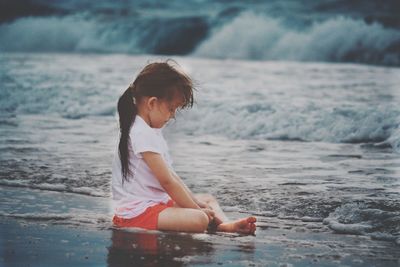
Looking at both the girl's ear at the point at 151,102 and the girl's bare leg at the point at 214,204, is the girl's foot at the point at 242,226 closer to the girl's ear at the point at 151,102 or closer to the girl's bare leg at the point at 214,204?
the girl's bare leg at the point at 214,204

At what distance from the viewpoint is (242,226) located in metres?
3.67

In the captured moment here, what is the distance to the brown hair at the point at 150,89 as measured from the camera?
3.74 meters

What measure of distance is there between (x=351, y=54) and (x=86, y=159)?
1444 cm

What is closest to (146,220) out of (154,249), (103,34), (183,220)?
(183,220)

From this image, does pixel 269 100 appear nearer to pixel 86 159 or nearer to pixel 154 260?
pixel 86 159

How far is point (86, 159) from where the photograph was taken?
6074 mm

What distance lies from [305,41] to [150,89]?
17.8 metres

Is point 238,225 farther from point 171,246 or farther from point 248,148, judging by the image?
point 248,148

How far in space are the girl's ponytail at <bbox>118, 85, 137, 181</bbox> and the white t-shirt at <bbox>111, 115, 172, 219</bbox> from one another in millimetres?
24

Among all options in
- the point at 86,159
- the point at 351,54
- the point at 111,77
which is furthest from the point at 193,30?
the point at 86,159

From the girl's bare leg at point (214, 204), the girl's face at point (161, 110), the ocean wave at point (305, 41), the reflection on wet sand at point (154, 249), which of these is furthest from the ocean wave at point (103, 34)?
the reflection on wet sand at point (154, 249)

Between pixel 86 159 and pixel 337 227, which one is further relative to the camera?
pixel 86 159

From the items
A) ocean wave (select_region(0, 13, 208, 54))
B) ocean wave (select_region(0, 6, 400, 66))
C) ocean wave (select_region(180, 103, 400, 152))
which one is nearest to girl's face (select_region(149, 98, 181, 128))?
ocean wave (select_region(180, 103, 400, 152))

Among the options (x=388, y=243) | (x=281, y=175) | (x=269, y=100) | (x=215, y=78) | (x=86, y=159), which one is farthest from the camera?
(x=215, y=78)
